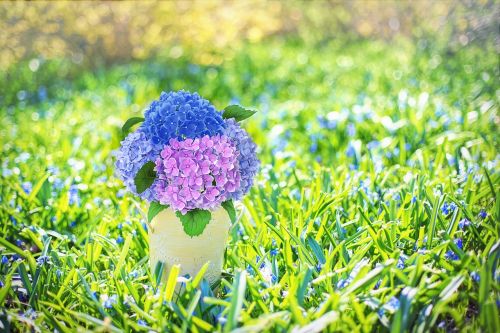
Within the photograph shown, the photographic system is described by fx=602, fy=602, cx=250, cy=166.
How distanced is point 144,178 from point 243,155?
0.33 meters

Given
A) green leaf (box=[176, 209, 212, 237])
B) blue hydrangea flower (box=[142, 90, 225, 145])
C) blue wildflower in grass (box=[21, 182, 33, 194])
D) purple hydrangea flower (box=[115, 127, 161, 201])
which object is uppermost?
blue hydrangea flower (box=[142, 90, 225, 145])

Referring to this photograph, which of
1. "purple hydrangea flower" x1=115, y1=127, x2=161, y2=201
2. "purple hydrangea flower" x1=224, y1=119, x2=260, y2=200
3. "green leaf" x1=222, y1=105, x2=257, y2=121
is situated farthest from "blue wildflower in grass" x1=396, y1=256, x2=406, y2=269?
"purple hydrangea flower" x1=115, y1=127, x2=161, y2=201

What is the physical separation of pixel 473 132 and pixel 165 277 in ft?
7.38

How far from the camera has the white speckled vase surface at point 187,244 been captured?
1.94 meters

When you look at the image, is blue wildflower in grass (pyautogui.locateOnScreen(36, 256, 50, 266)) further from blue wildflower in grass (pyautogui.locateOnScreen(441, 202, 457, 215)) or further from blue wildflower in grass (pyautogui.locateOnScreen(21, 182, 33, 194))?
blue wildflower in grass (pyautogui.locateOnScreen(441, 202, 457, 215))

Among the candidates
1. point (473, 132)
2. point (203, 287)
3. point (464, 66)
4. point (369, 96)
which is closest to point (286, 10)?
point (464, 66)

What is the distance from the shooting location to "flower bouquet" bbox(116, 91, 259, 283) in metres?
1.83

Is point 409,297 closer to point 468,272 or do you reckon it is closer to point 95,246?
point 468,272

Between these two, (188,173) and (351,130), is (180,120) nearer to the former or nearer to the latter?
(188,173)

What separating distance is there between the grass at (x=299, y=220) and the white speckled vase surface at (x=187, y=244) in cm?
7

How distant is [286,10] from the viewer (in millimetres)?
10195

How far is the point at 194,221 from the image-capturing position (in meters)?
1.85

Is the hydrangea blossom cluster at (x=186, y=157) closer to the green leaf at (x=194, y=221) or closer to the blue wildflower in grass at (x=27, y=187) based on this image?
the green leaf at (x=194, y=221)

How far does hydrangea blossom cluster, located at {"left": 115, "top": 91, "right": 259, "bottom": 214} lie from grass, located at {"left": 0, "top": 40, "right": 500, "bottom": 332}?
169 millimetres
